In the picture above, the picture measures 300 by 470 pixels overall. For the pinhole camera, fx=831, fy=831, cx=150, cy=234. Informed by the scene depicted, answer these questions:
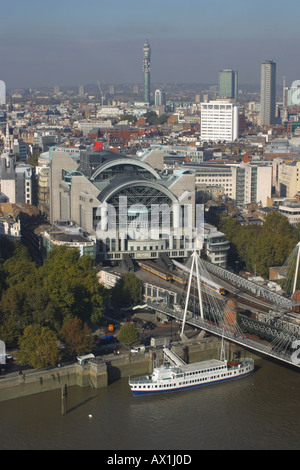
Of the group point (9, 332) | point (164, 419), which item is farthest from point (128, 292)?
point (164, 419)

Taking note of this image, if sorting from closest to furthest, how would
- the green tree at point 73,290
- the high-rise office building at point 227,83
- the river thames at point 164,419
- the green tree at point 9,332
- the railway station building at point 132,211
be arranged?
the river thames at point 164,419, the green tree at point 9,332, the green tree at point 73,290, the railway station building at point 132,211, the high-rise office building at point 227,83

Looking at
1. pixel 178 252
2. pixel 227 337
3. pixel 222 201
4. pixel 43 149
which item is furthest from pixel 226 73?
pixel 227 337

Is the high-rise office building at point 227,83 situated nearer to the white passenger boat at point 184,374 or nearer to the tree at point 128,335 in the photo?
the tree at point 128,335

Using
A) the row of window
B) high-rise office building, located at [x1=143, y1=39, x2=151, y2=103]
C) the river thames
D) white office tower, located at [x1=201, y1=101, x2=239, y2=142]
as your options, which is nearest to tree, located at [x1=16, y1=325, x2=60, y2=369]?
the river thames

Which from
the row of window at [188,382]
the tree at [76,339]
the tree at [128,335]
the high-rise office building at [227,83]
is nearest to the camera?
the row of window at [188,382]

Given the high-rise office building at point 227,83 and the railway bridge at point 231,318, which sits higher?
the high-rise office building at point 227,83

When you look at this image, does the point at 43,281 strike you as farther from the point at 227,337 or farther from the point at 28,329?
the point at 227,337

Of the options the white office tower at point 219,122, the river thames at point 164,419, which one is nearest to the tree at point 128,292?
the river thames at point 164,419

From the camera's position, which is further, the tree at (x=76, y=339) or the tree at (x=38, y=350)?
the tree at (x=76, y=339)
